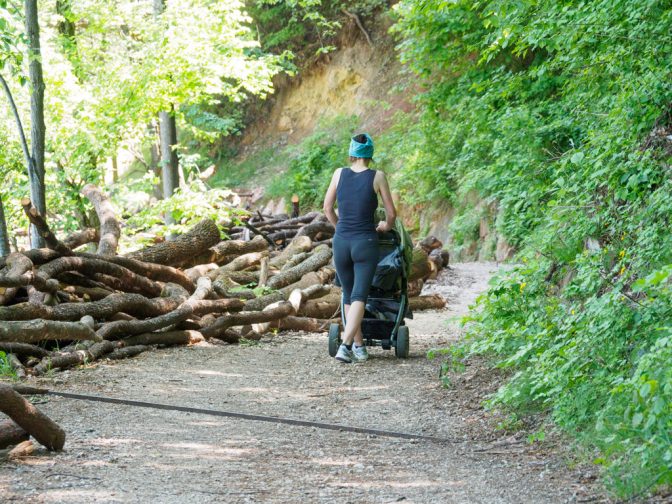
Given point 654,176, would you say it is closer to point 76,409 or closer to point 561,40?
point 561,40

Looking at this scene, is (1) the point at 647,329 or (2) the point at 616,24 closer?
(1) the point at 647,329

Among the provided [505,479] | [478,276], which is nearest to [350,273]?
[505,479]

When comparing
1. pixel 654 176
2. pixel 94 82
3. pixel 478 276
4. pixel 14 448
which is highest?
pixel 94 82

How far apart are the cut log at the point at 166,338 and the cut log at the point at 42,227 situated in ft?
4.74

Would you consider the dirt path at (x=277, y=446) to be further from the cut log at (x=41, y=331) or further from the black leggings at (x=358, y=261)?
the black leggings at (x=358, y=261)

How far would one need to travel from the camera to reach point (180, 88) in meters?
16.2

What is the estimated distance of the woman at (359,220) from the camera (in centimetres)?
796

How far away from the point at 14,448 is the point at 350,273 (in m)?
4.28

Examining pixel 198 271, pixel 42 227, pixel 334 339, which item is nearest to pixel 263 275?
pixel 198 271

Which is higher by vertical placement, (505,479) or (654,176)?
(654,176)

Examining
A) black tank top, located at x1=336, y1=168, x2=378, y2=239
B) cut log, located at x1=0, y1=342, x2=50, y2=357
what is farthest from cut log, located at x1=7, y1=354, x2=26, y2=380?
black tank top, located at x1=336, y1=168, x2=378, y2=239

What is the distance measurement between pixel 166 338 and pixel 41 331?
207 centimetres

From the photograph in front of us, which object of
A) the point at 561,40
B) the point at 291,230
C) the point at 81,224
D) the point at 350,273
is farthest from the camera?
the point at 291,230

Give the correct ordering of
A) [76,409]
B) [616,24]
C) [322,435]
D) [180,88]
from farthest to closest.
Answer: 1. [180,88]
2. [616,24]
3. [76,409]
4. [322,435]
